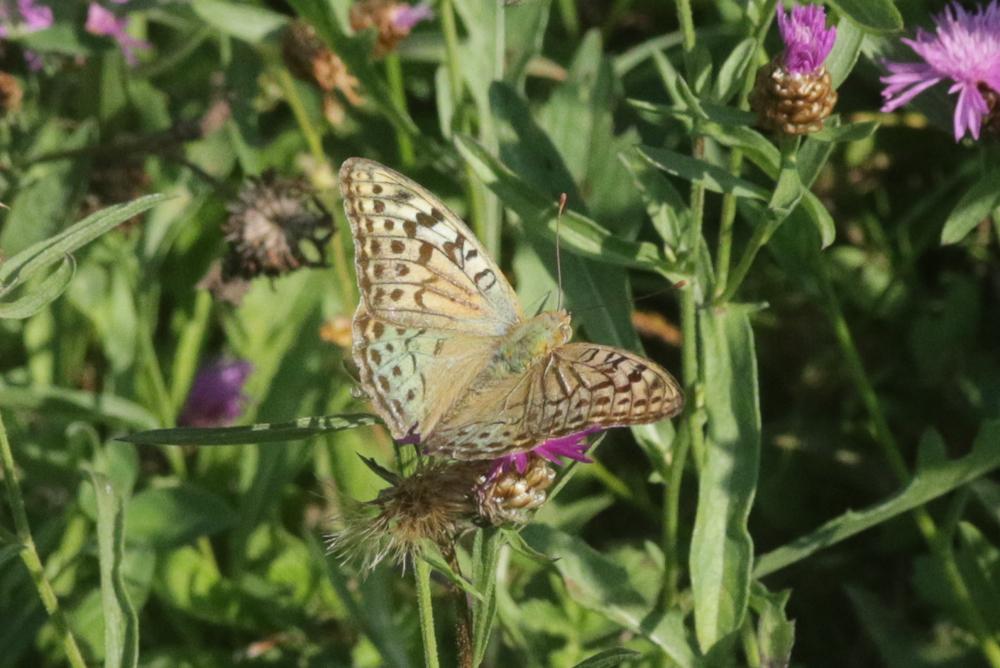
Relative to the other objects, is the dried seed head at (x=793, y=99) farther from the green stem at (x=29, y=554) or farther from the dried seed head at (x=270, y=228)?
the green stem at (x=29, y=554)

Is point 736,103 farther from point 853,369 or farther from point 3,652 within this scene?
point 3,652

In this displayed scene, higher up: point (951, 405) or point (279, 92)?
point (279, 92)

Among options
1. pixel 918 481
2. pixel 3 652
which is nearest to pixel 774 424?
pixel 918 481

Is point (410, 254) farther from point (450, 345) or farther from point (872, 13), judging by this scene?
point (872, 13)

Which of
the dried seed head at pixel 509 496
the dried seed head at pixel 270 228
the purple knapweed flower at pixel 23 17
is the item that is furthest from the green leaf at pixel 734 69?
the purple knapweed flower at pixel 23 17

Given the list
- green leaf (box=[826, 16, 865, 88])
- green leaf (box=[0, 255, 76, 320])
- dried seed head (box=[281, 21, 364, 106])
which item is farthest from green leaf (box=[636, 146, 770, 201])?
dried seed head (box=[281, 21, 364, 106])

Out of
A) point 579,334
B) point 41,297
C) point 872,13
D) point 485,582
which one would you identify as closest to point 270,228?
point 579,334
